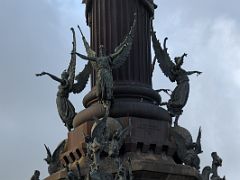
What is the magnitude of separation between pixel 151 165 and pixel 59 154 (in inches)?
156

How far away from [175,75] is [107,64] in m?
3.04

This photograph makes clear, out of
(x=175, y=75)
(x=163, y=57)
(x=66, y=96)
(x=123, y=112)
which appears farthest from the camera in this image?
(x=163, y=57)

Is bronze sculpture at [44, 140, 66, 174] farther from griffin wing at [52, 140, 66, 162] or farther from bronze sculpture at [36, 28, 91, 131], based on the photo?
bronze sculpture at [36, 28, 91, 131]

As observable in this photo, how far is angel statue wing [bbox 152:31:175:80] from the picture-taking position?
28234 millimetres

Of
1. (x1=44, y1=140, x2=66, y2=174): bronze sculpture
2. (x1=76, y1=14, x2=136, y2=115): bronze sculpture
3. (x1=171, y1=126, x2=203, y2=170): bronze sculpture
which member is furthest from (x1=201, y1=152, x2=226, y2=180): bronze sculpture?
(x1=44, y1=140, x2=66, y2=174): bronze sculpture

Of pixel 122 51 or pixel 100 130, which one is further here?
pixel 122 51

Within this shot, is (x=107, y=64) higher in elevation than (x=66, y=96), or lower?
higher

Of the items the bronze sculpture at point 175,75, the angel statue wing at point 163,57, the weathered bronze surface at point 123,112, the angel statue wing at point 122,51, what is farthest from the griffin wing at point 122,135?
the angel statue wing at point 163,57

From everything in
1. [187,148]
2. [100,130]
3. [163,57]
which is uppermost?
[163,57]

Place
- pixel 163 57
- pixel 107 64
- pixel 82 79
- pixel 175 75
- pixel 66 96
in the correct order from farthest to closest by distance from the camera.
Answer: pixel 163 57 → pixel 82 79 → pixel 175 75 → pixel 66 96 → pixel 107 64

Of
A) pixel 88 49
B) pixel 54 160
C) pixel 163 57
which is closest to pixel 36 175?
pixel 54 160

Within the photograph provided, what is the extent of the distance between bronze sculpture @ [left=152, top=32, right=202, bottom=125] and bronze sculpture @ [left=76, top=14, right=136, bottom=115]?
1726mm

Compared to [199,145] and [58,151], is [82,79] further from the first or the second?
[199,145]

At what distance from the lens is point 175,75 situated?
2806cm
